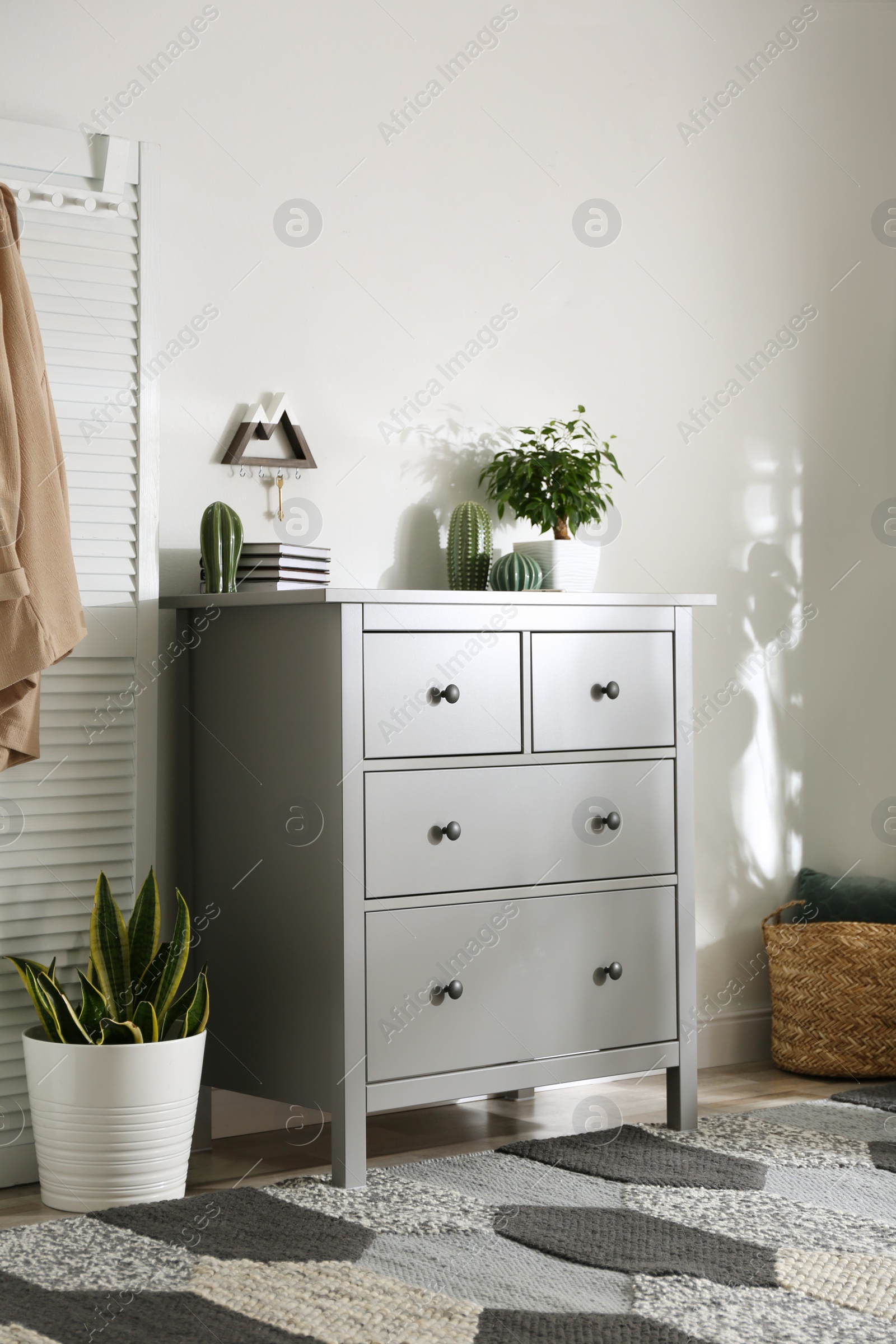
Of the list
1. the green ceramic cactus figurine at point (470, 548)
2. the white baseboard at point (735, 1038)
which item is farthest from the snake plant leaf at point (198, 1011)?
the white baseboard at point (735, 1038)

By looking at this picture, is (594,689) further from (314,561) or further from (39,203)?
(39,203)

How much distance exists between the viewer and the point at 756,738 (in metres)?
3.63

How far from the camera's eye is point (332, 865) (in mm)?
2420

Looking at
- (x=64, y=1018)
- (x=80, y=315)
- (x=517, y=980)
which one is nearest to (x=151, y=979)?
(x=64, y=1018)

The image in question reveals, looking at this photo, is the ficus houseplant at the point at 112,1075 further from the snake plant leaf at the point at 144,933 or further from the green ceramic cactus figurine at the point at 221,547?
the green ceramic cactus figurine at the point at 221,547

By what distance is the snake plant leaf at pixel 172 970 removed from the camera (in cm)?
241

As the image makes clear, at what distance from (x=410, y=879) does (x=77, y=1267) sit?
0.82m

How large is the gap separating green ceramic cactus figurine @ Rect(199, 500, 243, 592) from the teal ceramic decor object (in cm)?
55

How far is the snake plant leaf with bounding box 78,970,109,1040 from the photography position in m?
2.38

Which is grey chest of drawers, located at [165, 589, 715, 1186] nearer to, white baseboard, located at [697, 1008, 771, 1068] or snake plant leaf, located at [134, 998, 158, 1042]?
snake plant leaf, located at [134, 998, 158, 1042]

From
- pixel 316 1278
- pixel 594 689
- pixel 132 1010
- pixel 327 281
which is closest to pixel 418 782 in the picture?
pixel 594 689

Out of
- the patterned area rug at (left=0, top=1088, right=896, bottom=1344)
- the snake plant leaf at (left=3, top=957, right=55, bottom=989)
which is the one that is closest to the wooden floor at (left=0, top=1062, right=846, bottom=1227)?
the patterned area rug at (left=0, top=1088, right=896, bottom=1344)

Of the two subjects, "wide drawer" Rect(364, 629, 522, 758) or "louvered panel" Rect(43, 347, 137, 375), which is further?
"louvered panel" Rect(43, 347, 137, 375)

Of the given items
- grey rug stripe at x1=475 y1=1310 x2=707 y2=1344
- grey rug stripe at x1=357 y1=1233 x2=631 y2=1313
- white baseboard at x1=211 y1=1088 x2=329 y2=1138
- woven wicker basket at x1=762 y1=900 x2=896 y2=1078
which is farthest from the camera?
woven wicker basket at x1=762 y1=900 x2=896 y2=1078
